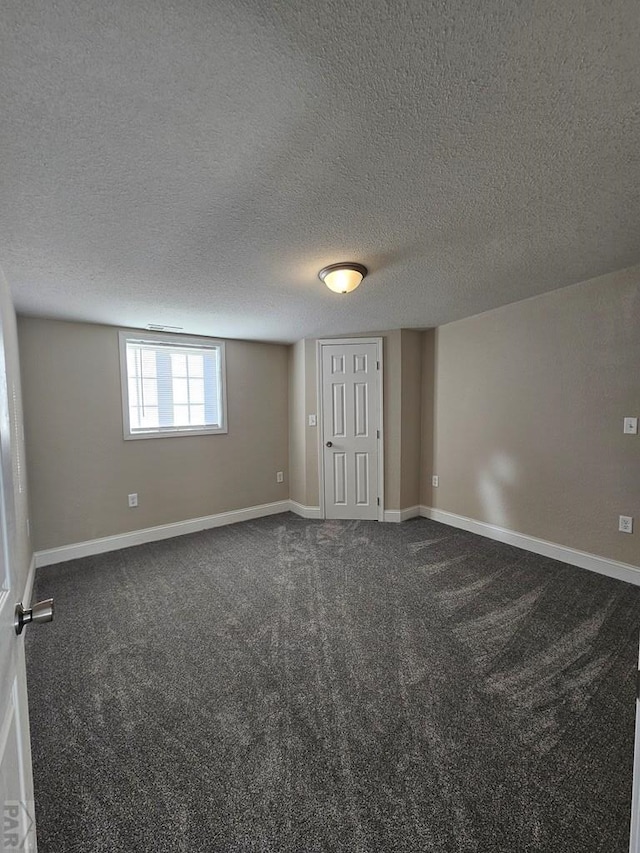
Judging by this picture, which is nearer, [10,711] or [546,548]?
[10,711]

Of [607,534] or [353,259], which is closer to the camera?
[353,259]

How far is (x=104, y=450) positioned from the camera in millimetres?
3543

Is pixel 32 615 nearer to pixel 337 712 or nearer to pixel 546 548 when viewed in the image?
pixel 337 712

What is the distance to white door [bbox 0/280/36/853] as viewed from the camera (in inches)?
25.2

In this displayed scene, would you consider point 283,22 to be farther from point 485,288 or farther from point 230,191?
point 485,288

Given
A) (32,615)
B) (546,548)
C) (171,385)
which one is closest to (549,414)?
(546,548)

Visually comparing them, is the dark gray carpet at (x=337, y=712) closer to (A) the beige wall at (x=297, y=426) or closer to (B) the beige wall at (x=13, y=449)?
(B) the beige wall at (x=13, y=449)

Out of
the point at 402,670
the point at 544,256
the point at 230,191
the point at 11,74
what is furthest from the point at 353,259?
the point at 402,670

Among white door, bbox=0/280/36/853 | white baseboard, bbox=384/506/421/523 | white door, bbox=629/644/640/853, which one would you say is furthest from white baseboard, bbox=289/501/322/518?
white door, bbox=629/644/640/853

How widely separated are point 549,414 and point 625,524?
0.99m

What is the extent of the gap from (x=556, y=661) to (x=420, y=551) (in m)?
1.52

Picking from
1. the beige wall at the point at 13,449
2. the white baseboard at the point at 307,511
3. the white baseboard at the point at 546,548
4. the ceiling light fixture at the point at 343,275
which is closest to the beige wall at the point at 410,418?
the white baseboard at the point at 546,548

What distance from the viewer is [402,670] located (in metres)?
1.86

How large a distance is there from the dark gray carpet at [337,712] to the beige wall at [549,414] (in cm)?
55
